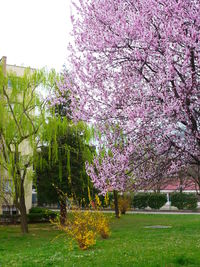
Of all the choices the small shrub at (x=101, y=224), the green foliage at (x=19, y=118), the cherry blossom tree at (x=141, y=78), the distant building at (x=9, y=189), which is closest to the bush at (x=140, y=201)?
the distant building at (x=9, y=189)

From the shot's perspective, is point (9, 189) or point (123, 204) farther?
point (123, 204)

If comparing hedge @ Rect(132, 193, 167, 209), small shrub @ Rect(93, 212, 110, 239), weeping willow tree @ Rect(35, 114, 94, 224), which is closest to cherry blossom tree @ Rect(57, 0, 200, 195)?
small shrub @ Rect(93, 212, 110, 239)

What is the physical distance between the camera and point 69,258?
26.7ft

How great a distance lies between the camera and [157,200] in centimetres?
3512

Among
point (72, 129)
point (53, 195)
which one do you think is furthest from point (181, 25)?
point (53, 195)

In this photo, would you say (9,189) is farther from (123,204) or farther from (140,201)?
(140,201)

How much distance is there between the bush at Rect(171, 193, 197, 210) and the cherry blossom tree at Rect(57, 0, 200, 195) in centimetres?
2697

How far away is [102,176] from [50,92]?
9.31m

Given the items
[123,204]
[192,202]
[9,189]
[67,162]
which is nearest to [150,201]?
[192,202]

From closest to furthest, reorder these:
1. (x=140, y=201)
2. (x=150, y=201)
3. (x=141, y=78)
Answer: (x=141, y=78) → (x=150, y=201) → (x=140, y=201)

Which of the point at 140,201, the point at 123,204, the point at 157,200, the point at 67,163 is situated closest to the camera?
the point at 67,163

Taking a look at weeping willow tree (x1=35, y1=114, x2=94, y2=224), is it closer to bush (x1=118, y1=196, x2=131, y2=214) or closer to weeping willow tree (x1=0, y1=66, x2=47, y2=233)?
weeping willow tree (x1=0, y1=66, x2=47, y2=233)

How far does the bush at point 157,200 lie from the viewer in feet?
115

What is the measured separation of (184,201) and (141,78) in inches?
1133
